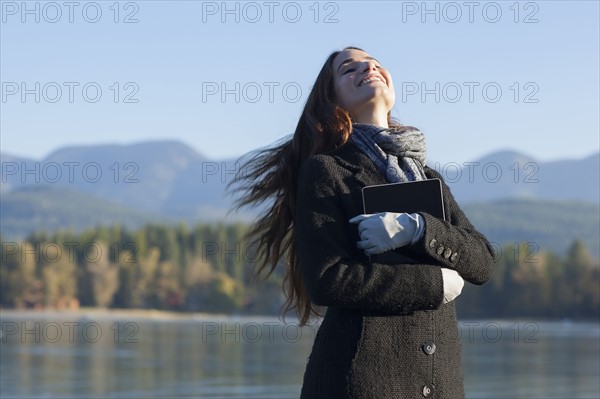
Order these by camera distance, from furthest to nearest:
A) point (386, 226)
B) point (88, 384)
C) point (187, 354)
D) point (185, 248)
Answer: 1. point (185, 248)
2. point (187, 354)
3. point (88, 384)
4. point (386, 226)

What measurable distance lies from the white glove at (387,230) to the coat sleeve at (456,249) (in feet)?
0.08

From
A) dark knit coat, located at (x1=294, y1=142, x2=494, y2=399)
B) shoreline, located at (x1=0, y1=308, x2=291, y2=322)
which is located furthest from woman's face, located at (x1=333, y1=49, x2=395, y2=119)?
shoreline, located at (x1=0, y1=308, x2=291, y2=322)

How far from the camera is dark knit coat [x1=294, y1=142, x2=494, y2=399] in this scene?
3.08 metres

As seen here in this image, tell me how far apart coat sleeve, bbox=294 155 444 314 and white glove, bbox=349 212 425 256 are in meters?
0.05

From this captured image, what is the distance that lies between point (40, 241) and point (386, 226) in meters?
113

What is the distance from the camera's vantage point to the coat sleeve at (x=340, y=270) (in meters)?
3.06

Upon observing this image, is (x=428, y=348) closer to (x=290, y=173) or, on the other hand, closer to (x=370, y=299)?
(x=370, y=299)

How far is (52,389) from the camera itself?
1875cm

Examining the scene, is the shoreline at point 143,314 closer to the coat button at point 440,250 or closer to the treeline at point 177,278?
the treeline at point 177,278

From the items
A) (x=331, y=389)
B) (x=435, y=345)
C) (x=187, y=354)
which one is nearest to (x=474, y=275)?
(x=435, y=345)

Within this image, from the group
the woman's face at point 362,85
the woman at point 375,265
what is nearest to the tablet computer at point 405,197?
the woman at point 375,265

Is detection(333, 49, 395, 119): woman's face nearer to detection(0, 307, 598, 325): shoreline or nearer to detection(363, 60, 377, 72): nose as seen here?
detection(363, 60, 377, 72): nose

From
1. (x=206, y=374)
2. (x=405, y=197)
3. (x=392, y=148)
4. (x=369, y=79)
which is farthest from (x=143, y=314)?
(x=405, y=197)

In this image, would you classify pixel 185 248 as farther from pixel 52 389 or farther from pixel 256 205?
pixel 256 205
